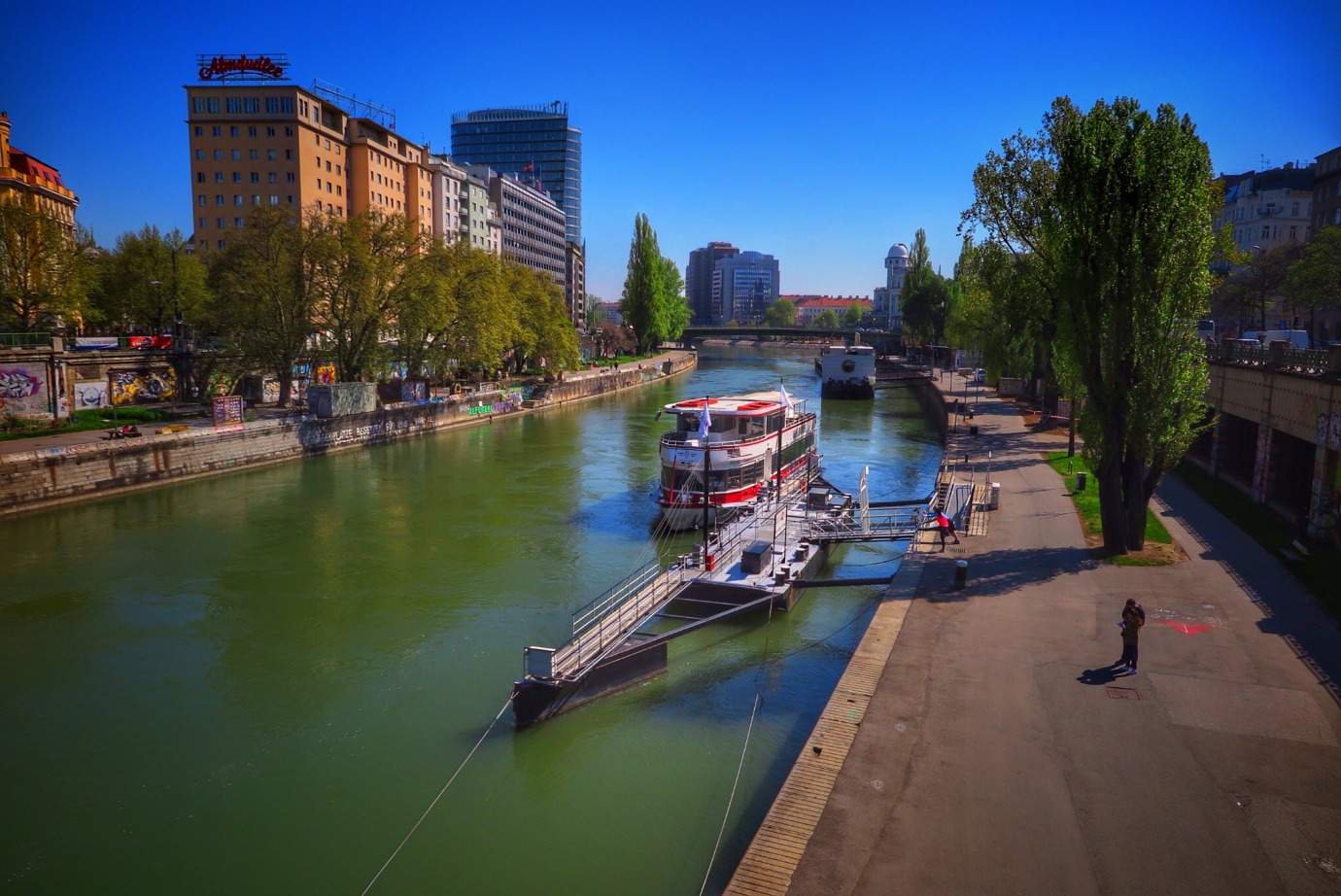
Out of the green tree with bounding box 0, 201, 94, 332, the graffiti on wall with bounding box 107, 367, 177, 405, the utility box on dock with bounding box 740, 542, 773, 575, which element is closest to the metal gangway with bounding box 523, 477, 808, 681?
the utility box on dock with bounding box 740, 542, 773, 575

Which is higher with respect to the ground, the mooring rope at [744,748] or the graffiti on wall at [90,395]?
the graffiti on wall at [90,395]

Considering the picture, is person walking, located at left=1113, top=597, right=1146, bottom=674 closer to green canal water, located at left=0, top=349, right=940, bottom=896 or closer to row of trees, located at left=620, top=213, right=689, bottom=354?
green canal water, located at left=0, top=349, right=940, bottom=896

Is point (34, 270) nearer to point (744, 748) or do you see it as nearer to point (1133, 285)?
point (744, 748)

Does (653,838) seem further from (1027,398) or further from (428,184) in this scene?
(428,184)

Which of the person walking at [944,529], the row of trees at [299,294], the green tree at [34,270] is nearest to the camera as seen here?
the person walking at [944,529]

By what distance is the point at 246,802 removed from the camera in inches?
553

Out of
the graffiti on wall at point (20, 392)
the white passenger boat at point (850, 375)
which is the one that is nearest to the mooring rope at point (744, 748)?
the graffiti on wall at point (20, 392)

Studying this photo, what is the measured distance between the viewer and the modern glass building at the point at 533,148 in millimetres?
192250

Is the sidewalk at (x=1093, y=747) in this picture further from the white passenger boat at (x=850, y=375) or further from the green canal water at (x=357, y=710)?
the white passenger boat at (x=850, y=375)

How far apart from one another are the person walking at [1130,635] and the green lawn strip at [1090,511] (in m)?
7.13

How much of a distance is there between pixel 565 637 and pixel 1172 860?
541 inches

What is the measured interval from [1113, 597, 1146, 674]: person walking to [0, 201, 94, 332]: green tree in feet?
175

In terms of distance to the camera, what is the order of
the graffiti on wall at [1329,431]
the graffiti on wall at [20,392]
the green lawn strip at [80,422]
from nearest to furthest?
1. the graffiti on wall at [1329,431]
2. the green lawn strip at [80,422]
3. the graffiti on wall at [20,392]

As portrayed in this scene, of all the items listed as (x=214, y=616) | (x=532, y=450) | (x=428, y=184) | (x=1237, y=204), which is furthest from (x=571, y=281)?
(x=214, y=616)
